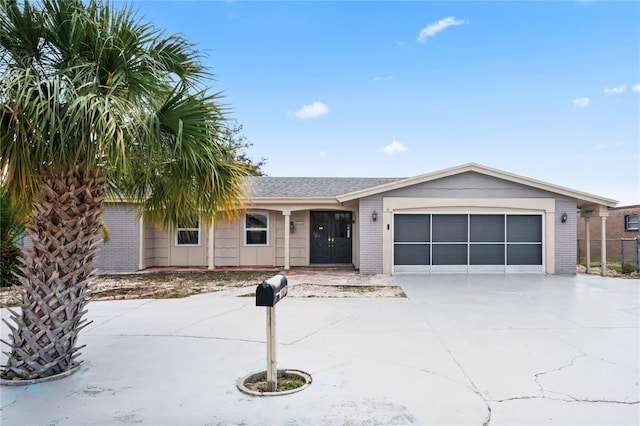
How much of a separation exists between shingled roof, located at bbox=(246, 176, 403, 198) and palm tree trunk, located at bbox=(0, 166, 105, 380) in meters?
10.1

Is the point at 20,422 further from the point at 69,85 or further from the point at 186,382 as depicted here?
the point at 69,85

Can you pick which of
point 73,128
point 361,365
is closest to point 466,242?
point 361,365

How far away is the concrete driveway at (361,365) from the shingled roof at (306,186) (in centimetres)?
722

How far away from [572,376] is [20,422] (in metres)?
5.13

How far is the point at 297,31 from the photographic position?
45.4 feet

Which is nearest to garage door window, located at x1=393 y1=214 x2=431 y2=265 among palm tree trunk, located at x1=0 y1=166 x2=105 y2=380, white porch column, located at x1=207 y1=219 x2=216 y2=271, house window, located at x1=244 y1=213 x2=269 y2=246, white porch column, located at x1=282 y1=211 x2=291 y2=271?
white porch column, located at x1=282 y1=211 x2=291 y2=271

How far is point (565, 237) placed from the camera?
12797 millimetres

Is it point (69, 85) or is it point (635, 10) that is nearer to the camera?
point (69, 85)

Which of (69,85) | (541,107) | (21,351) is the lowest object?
(21,351)

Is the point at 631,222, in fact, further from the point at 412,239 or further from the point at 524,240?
the point at 412,239

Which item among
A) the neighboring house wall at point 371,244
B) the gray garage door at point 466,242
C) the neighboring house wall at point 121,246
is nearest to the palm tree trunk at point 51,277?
the neighboring house wall at point 371,244

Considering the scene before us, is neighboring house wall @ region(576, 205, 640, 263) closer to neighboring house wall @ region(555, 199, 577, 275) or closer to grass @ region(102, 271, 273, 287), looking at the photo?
neighboring house wall @ region(555, 199, 577, 275)

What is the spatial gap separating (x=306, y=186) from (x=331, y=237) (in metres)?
2.41

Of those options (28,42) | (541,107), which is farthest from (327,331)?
(541,107)
